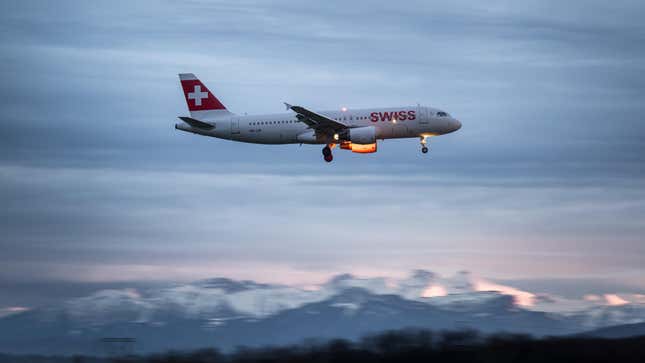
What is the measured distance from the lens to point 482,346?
54656 millimetres

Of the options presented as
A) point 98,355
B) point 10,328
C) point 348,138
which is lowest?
A: point 10,328

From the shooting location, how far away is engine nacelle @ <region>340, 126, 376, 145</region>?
253 feet

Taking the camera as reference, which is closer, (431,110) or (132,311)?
(431,110)

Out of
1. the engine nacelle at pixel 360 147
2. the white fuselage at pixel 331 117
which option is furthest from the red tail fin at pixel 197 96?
the engine nacelle at pixel 360 147

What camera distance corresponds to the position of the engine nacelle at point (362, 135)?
77.1m

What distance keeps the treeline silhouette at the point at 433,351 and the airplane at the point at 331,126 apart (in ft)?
72.8

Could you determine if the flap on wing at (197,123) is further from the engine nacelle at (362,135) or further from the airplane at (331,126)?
the engine nacelle at (362,135)

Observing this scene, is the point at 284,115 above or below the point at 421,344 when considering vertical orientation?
above

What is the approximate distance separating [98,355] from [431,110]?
112ft

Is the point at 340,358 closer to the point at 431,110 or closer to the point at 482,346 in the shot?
the point at 482,346

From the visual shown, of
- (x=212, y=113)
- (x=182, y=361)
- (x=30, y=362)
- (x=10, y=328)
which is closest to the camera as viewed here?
(x=182, y=361)

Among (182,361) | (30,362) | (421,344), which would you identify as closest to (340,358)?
(421,344)

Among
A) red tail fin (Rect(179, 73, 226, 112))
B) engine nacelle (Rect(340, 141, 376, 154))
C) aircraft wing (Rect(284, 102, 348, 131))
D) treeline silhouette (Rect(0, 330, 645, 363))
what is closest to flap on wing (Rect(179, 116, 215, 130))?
red tail fin (Rect(179, 73, 226, 112))

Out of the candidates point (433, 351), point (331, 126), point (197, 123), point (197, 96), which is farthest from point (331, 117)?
point (433, 351)
